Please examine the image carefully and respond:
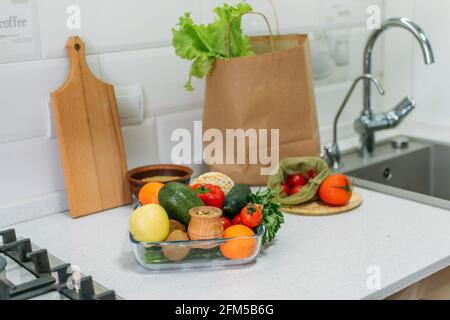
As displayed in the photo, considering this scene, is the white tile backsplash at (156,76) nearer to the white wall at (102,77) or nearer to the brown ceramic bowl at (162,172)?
the white wall at (102,77)

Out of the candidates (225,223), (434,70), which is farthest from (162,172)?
(434,70)

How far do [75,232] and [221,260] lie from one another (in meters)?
0.35

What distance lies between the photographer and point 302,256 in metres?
1.20

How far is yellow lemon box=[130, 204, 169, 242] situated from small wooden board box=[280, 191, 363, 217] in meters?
0.37

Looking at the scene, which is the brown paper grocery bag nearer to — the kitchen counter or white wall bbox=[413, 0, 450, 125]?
the kitchen counter

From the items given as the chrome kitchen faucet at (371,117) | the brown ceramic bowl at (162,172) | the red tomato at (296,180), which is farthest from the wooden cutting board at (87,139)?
the chrome kitchen faucet at (371,117)

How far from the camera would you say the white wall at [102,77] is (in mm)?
1366

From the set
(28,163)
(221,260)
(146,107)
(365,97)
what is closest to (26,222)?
(28,163)

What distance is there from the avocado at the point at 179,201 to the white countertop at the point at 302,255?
11cm

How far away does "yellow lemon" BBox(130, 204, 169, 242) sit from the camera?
1.13m

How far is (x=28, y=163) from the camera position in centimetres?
140

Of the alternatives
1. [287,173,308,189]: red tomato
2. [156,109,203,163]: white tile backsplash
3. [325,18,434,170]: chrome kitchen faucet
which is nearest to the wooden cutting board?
[156,109,203,163]: white tile backsplash
